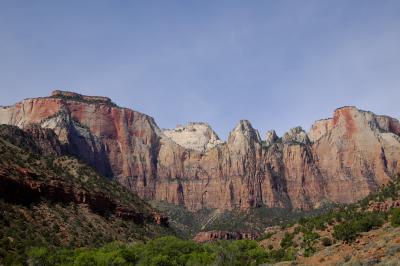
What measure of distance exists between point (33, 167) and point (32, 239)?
93.4ft

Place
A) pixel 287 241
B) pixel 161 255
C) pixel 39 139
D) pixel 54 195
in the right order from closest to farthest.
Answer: pixel 161 255 < pixel 287 241 < pixel 54 195 < pixel 39 139

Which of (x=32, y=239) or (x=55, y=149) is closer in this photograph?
(x=32, y=239)

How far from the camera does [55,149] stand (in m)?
182

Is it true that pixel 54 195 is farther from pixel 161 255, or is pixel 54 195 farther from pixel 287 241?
pixel 287 241

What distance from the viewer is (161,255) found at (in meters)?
82.6

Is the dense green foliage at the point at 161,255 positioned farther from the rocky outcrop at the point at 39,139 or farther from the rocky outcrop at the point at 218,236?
the rocky outcrop at the point at 218,236

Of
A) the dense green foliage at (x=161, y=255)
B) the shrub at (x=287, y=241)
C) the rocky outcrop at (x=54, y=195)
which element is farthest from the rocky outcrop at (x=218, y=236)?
the dense green foliage at (x=161, y=255)

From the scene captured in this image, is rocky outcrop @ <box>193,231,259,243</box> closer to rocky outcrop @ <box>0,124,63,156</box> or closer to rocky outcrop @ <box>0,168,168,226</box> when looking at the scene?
rocky outcrop @ <box>0,124,63,156</box>

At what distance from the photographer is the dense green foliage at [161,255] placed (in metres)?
75.2

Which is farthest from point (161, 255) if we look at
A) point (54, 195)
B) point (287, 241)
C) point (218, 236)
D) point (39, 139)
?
point (218, 236)

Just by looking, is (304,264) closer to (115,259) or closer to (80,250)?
(115,259)

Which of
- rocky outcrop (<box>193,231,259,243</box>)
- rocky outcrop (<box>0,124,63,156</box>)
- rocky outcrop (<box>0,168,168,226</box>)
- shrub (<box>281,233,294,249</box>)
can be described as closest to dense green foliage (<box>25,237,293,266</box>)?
shrub (<box>281,233,294,249</box>)

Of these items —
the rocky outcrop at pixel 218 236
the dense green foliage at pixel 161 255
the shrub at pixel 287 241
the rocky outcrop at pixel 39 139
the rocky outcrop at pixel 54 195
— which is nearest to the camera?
the dense green foliage at pixel 161 255

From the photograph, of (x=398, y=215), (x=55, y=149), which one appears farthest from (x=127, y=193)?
(x=398, y=215)
